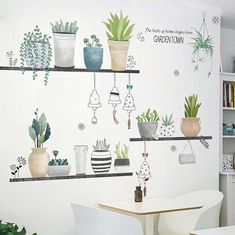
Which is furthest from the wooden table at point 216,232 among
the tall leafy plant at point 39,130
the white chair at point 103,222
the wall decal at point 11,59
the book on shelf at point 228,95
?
the book on shelf at point 228,95

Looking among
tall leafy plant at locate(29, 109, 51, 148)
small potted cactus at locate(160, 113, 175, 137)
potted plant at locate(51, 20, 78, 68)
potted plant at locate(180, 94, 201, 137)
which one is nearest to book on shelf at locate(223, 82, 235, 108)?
potted plant at locate(180, 94, 201, 137)

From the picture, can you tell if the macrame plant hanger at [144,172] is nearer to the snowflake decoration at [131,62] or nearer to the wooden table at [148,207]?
the wooden table at [148,207]

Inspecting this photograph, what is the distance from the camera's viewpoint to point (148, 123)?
16.2 feet

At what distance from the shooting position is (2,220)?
13.9 feet

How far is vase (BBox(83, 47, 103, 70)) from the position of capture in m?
4.64

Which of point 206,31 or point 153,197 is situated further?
point 206,31

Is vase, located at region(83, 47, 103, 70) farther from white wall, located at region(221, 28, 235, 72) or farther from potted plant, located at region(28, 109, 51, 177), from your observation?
white wall, located at region(221, 28, 235, 72)

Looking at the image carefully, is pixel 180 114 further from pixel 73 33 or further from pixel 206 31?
pixel 73 33

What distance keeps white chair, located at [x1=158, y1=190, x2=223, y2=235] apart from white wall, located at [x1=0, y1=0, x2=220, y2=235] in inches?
8.7

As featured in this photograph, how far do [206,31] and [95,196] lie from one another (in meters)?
2.19

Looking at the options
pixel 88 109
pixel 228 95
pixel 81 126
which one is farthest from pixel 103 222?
pixel 228 95

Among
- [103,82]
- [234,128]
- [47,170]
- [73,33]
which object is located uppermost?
[73,33]

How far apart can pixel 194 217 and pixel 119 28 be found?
197 cm

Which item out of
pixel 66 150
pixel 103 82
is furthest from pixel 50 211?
pixel 103 82
